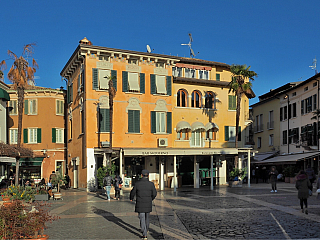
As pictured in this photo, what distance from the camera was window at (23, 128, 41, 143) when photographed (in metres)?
33.8

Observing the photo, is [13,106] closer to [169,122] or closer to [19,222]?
[169,122]

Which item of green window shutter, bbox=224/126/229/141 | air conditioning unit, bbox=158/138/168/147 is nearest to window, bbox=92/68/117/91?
air conditioning unit, bbox=158/138/168/147

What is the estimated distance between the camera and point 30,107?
34.4 meters

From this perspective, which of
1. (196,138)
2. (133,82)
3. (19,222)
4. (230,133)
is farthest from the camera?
(230,133)

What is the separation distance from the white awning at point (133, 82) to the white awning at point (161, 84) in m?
1.71

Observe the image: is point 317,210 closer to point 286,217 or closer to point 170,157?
point 286,217

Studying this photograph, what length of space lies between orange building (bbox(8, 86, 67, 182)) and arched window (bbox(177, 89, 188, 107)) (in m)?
11.7

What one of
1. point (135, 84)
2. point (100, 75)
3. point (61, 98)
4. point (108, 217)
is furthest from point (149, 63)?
point (108, 217)

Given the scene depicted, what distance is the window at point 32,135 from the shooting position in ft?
111

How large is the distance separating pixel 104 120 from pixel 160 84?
5519 mm

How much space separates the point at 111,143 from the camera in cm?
2573

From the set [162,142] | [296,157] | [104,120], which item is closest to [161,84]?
[162,142]

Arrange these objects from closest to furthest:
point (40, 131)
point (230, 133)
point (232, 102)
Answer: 1. point (230, 133)
2. point (232, 102)
3. point (40, 131)

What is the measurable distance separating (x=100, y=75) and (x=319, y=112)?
56.2ft
